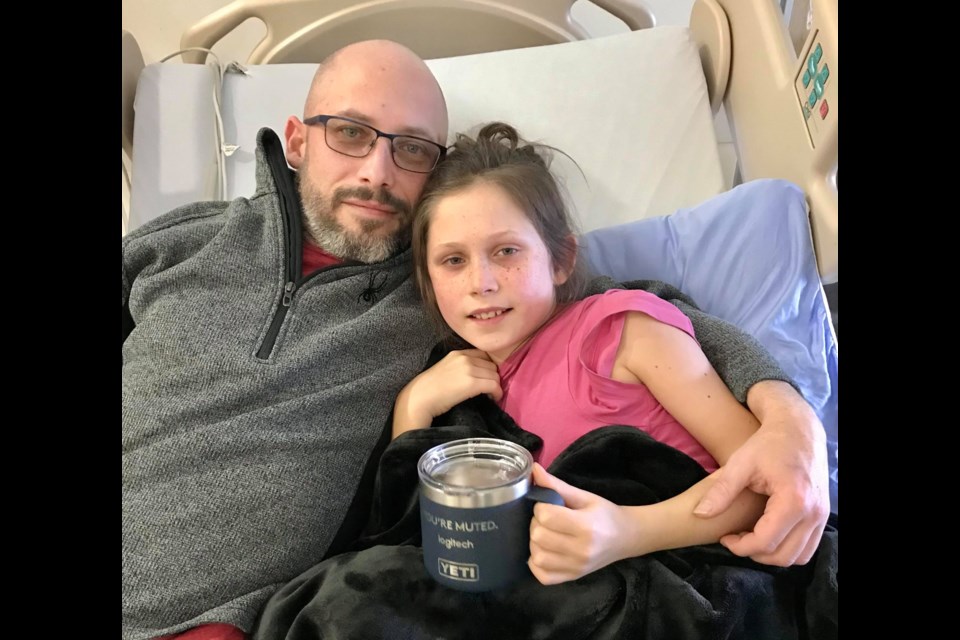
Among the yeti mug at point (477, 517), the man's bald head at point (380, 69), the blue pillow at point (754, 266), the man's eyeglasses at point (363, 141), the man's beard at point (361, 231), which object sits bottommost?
the yeti mug at point (477, 517)

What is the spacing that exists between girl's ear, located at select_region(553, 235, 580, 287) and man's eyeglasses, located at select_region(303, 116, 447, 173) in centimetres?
34

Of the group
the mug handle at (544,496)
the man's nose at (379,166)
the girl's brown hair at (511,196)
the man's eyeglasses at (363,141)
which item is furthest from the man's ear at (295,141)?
the mug handle at (544,496)

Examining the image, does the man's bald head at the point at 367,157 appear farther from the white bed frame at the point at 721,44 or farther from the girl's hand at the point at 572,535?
the girl's hand at the point at 572,535

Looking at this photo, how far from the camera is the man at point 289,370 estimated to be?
94cm

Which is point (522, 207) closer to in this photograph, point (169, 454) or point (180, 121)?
point (169, 454)

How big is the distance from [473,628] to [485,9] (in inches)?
65.9

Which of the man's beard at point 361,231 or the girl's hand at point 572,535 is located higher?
the man's beard at point 361,231

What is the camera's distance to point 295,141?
153cm

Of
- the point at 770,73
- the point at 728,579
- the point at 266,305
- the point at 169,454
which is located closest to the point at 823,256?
the point at 770,73

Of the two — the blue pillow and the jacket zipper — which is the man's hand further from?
the jacket zipper

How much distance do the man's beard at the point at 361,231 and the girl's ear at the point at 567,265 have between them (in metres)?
0.33

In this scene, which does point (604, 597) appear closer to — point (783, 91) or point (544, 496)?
point (544, 496)

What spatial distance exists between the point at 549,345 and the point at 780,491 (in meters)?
0.43

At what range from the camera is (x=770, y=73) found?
57.9 inches
